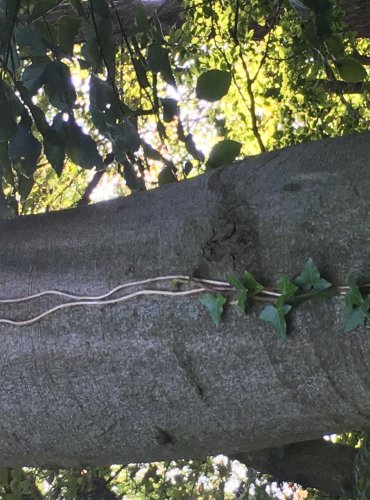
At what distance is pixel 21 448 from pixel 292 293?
1.79ft

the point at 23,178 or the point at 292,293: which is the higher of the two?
the point at 23,178

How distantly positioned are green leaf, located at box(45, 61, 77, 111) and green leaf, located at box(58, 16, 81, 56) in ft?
0.46

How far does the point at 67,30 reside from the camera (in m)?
1.42

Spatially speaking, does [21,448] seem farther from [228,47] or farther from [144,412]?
[228,47]

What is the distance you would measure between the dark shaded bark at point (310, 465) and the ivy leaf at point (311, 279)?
1.34 metres

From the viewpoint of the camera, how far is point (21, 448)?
1051 mm

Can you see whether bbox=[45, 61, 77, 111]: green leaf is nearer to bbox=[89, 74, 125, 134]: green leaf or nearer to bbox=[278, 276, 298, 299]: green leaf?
bbox=[89, 74, 125, 134]: green leaf

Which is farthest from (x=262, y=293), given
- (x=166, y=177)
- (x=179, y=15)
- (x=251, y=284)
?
(x=179, y=15)

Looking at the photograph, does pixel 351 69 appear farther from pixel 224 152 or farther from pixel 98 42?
pixel 98 42

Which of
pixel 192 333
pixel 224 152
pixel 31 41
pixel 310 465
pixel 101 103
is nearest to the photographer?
pixel 192 333

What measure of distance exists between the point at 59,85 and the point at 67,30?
187 millimetres

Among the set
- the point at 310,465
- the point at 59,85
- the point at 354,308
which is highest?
the point at 59,85

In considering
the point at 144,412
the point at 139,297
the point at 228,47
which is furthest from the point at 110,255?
the point at 228,47

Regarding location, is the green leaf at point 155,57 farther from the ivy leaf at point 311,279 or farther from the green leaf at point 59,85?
the ivy leaf at point 311,279
